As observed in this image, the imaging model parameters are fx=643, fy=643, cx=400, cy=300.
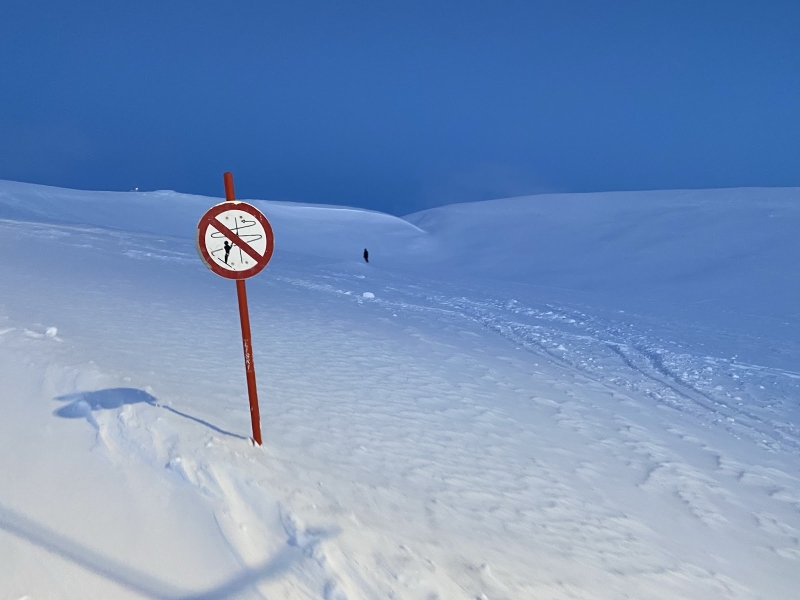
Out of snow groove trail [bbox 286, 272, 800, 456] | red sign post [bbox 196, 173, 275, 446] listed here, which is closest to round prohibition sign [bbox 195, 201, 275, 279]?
red sign post [bbox 196, 173, 275, 446]

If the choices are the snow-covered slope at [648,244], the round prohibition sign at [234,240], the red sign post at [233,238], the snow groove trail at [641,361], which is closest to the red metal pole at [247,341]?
the red sign post at [233,238]

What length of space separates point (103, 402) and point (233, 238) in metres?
1.54

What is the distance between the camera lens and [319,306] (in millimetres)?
12227

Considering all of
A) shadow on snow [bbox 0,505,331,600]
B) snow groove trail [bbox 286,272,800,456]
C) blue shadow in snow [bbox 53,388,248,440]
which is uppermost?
blue shadow in snow [bbox 53,388,248,440]

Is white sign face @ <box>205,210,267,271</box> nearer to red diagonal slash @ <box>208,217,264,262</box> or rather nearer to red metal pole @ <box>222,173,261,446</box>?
red diagonal slash @ <box>208,217,264,262</box>

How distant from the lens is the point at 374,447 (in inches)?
202

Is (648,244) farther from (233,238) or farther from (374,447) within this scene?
(233,238)

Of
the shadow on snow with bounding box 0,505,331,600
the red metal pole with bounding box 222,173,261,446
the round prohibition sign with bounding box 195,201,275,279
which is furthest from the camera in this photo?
the red metal pole with bounding box 222,173,261,446

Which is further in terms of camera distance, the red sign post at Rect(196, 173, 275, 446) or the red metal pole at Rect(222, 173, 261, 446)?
the red metal pole at Rect(222, 173, 261, 446)

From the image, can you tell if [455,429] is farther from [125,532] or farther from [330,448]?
[125,532]

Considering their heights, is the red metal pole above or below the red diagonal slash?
below

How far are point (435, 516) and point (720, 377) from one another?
7316 millimetres

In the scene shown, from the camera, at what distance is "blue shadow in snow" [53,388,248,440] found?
4156 millimetres

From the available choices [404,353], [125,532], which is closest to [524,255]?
[404,353]
